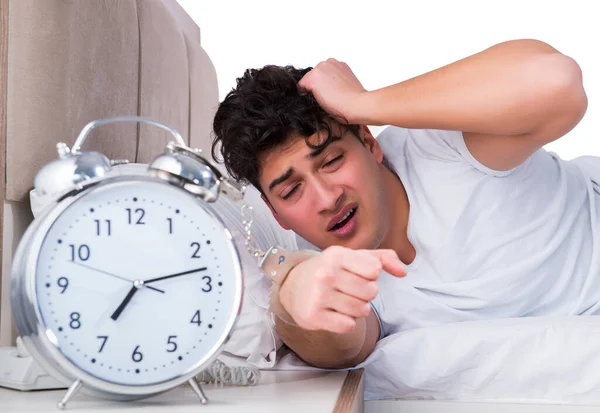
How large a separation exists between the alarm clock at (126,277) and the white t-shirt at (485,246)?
0.76 metres

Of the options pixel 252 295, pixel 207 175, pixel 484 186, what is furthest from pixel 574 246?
pixel 207 175

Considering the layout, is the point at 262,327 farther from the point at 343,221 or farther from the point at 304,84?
the point at 304,84

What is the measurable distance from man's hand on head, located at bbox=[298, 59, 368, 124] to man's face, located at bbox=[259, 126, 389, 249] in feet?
0.23

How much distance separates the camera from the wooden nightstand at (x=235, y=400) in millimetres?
826

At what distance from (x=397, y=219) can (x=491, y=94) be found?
0.47 metres

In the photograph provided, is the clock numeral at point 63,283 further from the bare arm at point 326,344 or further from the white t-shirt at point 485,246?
the white t-shirt at point 485,246

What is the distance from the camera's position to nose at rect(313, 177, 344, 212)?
1.49 meters

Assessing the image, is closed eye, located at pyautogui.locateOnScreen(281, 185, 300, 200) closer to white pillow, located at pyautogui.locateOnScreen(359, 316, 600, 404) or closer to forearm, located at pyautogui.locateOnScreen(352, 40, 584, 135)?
forearm, located at pyautogui.locateOnScreen(352, 40, 584, 135)

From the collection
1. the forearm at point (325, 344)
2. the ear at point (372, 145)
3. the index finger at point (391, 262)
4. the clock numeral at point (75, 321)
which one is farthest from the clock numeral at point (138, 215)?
the ear at point (372, 145)

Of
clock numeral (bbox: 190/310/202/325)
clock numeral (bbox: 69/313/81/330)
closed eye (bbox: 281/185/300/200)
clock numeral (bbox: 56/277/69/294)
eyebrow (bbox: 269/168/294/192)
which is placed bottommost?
closed eye (bbox: 281/185/300/200)

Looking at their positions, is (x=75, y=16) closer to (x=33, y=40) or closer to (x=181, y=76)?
(x=33, y=40)

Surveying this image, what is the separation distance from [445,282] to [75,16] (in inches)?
37.5

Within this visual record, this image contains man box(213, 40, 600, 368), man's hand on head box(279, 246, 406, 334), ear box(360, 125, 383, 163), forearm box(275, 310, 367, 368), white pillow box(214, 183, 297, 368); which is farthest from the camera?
ear box(360, 125, 383, 163)

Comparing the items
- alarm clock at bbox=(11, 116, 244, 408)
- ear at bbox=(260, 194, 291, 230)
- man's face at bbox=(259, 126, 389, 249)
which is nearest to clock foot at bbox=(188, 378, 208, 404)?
alarm clock at bbox=(11, 116, 244, 408)
